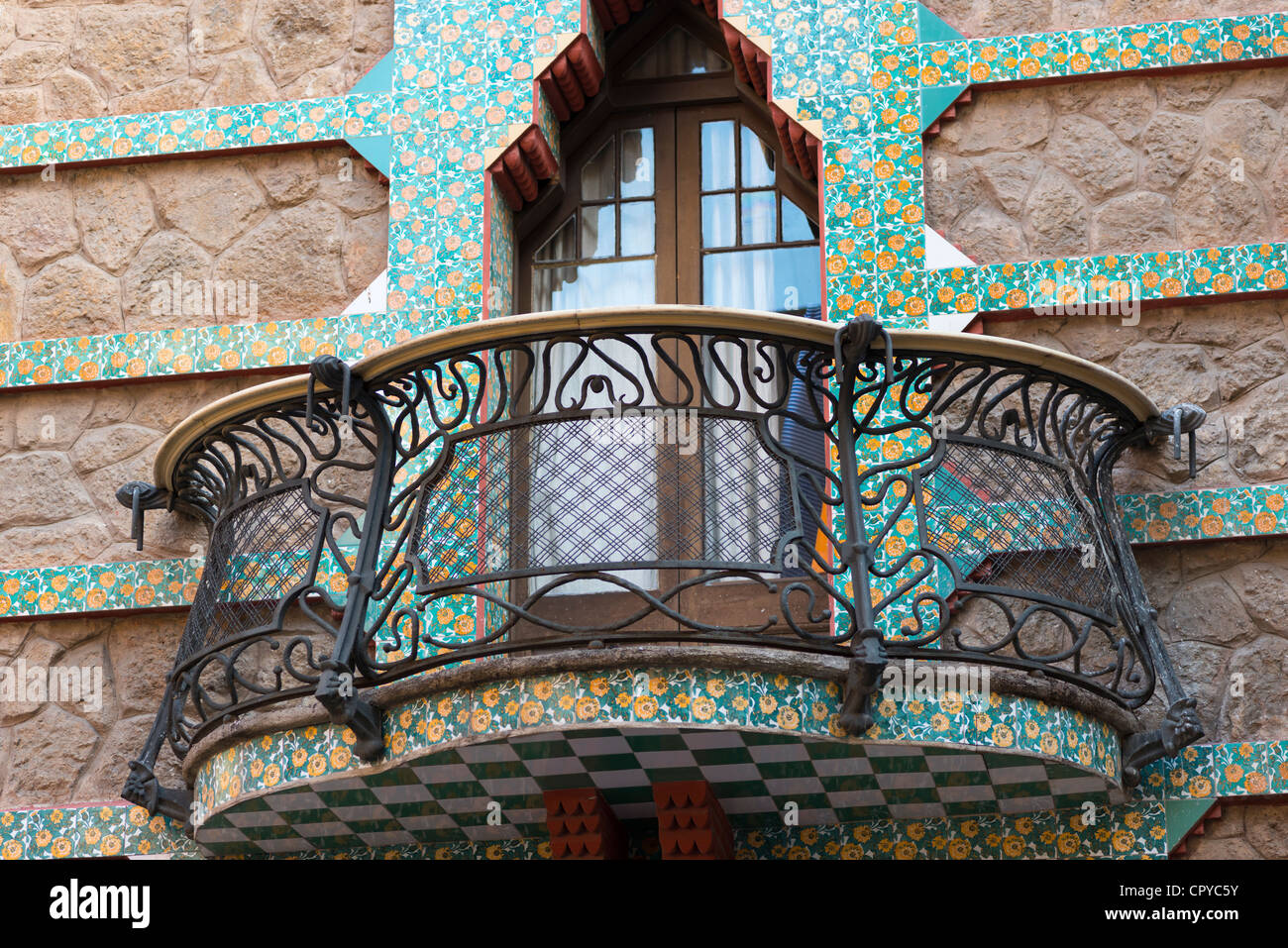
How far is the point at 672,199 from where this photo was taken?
895 centimetres

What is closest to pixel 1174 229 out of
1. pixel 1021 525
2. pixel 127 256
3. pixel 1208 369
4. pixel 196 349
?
pixel 1208 369

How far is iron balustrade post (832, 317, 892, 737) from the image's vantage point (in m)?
6.66

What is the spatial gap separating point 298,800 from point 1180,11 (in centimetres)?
509

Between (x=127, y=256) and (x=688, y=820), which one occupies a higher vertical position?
(x=127, y=256)

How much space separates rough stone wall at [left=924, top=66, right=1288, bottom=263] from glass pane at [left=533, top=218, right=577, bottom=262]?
1645mm

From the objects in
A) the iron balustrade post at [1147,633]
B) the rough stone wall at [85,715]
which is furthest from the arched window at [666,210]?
the rough stone wall at [85,715]

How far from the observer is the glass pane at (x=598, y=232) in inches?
353

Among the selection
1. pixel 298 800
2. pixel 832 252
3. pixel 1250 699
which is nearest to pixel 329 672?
pixel 298 800

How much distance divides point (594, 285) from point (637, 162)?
24.8 inches

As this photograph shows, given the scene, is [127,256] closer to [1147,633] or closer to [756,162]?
[756,162]

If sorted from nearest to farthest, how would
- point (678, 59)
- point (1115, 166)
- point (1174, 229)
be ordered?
point (1174, 229) < point (1115, 166) < point (678, 59)

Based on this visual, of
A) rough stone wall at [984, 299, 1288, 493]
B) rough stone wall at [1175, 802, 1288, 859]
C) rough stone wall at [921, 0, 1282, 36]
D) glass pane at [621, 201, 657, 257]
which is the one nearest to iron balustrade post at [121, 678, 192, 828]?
glass pane at [621, 201, 657, 257]

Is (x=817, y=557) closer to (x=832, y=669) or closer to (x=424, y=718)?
(x=832, y=669)

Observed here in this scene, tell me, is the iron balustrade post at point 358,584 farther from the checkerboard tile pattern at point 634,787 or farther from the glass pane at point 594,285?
the glass pane at point 594,285
